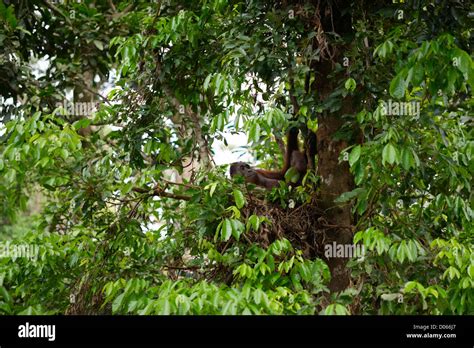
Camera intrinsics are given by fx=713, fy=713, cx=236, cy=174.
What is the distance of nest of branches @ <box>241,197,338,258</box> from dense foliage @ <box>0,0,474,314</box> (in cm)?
2

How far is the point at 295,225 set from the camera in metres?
5.24

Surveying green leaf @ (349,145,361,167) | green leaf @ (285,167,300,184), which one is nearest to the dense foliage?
green leaf @ (349,145,361,167)

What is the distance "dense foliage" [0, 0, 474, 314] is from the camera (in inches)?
165

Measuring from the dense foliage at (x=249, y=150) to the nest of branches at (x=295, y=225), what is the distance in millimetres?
17

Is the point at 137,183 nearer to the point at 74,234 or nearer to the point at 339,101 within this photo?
the point at 74,234

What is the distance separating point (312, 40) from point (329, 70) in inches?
13.6

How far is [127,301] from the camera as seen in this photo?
169 inches

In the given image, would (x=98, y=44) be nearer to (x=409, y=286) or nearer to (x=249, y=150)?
(x=249, y=150)

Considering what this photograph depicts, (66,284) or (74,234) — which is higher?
(74,234)

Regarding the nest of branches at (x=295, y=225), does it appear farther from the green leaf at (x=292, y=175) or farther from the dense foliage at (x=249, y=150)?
the green leaf at (x=292, y=175)

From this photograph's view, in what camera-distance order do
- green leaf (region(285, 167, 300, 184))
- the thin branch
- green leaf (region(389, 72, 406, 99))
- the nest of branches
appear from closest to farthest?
green leaf (region(389, 72, 406, 99)) < the nest of branches < the thin branch < green leaf (region(285, 167, 300, 184))

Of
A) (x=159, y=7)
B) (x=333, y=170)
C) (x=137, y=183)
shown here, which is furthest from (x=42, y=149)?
(x=333, y=170)

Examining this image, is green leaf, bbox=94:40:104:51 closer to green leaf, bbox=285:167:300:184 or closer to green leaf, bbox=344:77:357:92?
green leaf, bbox=285:167:300:184
